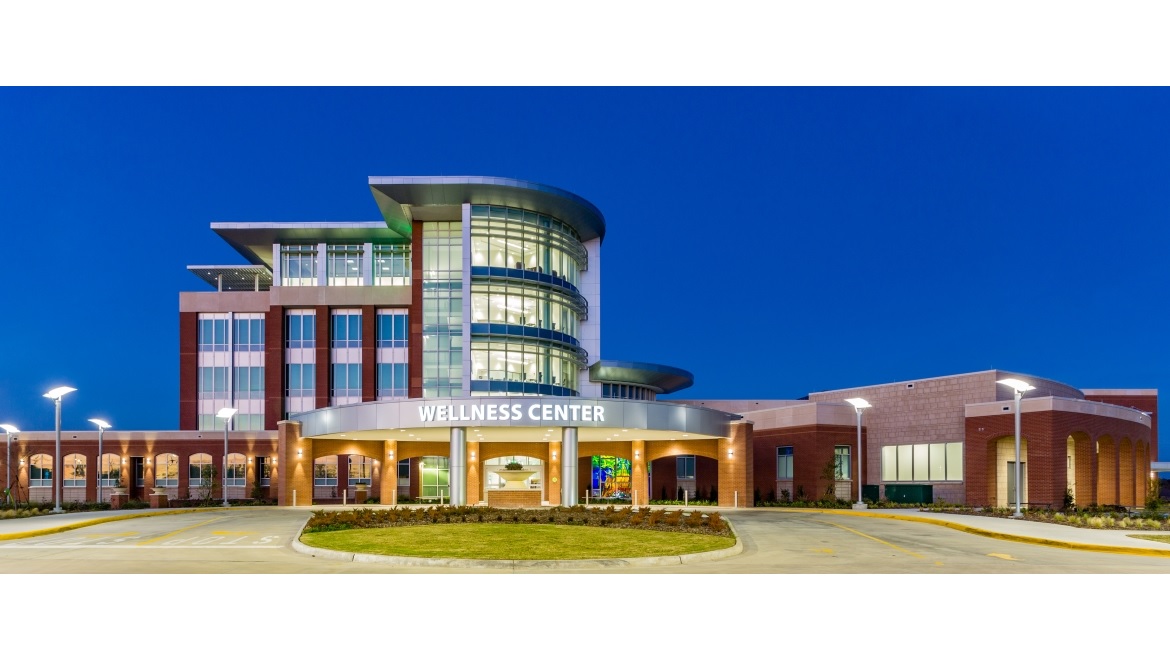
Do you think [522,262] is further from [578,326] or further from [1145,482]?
[1145,482]

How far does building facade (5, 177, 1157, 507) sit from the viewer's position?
43.8 m

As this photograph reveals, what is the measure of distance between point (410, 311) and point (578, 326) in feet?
38.4

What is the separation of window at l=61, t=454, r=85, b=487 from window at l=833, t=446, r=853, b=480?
4990 cm

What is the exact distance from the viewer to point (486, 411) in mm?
39969

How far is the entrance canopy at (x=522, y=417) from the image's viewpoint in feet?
132

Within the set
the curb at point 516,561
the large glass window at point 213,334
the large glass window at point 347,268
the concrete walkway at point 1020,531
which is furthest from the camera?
the large glass window at point 213,334

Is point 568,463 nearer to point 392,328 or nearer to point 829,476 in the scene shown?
point 829,476

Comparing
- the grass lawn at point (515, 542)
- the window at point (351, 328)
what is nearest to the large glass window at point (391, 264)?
the window at point (351, 328)

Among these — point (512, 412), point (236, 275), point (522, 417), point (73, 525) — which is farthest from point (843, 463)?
point (236, 275)

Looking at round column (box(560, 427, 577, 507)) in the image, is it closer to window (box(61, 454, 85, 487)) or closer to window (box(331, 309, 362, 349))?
window (box(331, 309, 362, 349))

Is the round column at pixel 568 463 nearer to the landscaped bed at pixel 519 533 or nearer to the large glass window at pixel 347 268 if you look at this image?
the landscaped bed at pixel 519 533

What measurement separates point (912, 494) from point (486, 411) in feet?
80.2

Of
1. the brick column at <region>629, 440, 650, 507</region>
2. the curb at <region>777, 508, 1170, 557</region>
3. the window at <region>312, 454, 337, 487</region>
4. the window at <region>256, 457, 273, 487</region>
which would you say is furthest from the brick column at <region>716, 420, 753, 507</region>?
the window at <region>256, 457, 273, 487</region>

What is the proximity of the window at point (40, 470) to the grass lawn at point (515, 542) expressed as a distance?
144ft
